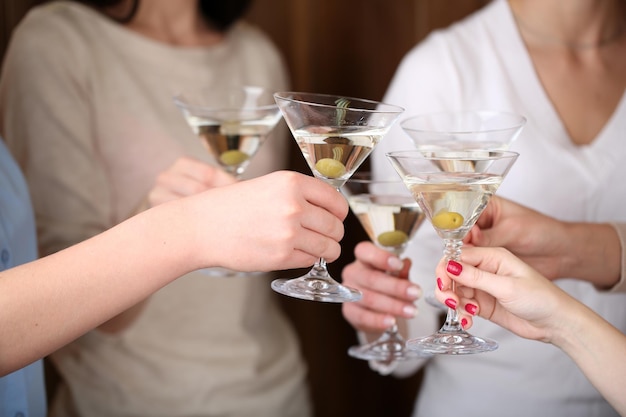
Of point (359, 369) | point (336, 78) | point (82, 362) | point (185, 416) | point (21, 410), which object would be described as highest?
point (336, 78)

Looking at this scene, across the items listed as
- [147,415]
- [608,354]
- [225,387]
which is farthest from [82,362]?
[608,354]

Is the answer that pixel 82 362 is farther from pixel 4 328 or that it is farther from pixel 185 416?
pixel 4 328

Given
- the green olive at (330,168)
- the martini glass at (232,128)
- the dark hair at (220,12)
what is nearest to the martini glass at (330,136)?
the green olive at (330,168)

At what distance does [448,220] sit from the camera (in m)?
1.34

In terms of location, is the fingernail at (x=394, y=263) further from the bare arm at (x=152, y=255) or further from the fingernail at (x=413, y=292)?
the bare arm at (x=152, y=255)

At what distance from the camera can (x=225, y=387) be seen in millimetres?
2219

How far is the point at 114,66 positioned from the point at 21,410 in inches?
42.2

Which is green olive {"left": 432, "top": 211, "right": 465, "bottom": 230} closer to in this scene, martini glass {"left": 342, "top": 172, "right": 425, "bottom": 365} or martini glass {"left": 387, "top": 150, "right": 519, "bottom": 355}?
martini glass {"left": 387, "top": 150, "right": 519, "bottom": 355}

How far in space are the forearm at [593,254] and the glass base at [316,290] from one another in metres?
0.53

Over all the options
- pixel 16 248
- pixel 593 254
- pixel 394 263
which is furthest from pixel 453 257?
pixel 16 248

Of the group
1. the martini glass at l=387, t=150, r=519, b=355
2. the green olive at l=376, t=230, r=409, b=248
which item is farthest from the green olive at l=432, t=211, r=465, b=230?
the green olive at l=376, t=230, r=409, b=248

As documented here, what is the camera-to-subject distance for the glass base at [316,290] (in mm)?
1358

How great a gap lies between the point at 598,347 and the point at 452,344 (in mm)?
227

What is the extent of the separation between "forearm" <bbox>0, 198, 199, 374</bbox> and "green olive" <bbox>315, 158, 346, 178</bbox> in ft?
0.92
